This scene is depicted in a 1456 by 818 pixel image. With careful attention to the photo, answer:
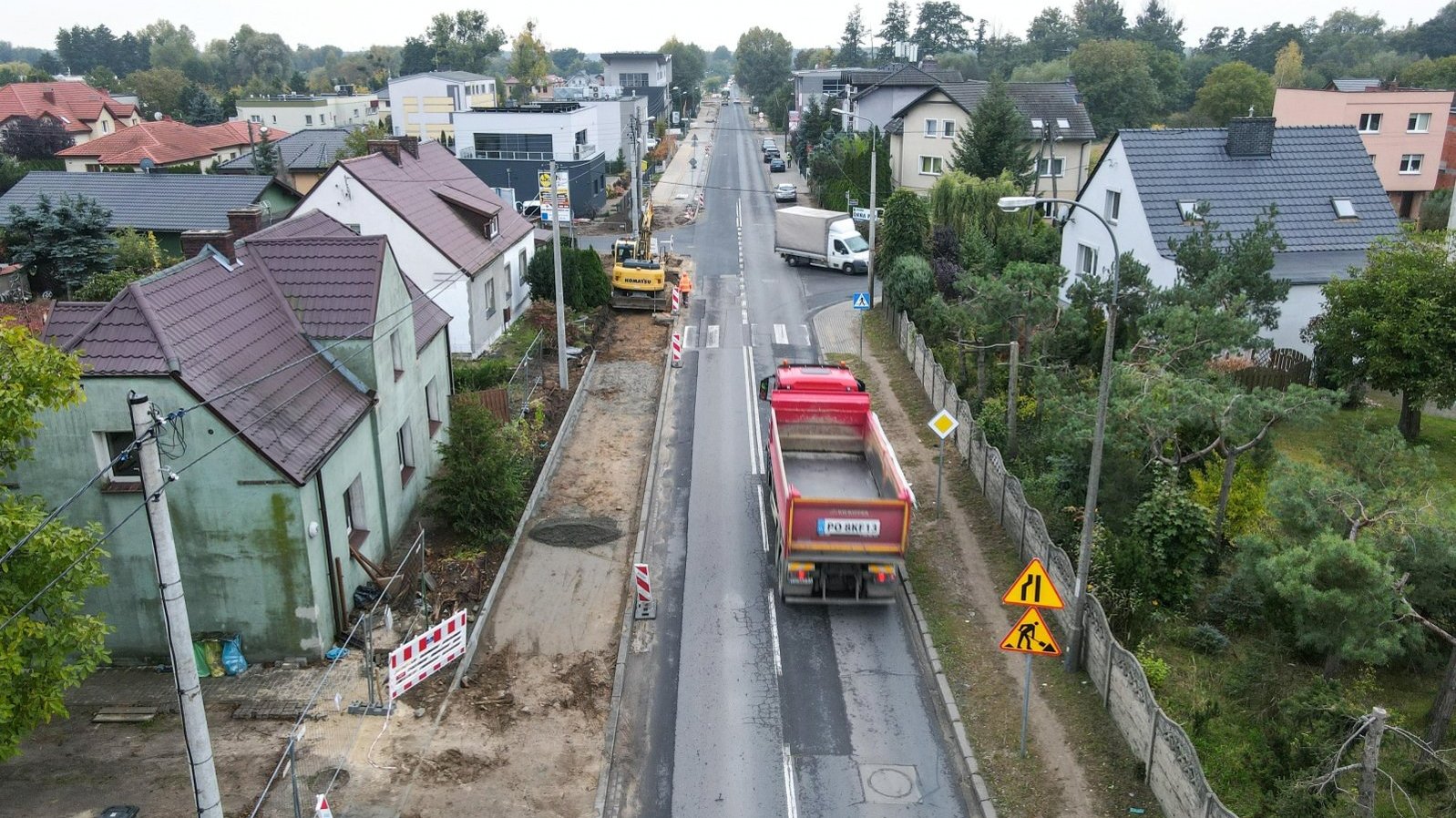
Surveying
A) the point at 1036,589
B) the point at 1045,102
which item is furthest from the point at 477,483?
the point at 1045,102

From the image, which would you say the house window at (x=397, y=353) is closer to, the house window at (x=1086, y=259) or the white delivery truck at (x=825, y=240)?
the house window at (x=1086, y=259)

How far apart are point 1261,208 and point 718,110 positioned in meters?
151

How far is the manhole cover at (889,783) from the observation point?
48.1 ft

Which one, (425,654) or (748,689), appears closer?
(425,654)

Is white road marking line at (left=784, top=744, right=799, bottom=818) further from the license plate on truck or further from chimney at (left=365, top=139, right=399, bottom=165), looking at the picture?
chimney at (left=365, top=139, right=399, bottom=165)

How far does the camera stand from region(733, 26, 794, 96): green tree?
165250 mm

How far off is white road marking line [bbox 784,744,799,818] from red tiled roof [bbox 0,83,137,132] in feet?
290

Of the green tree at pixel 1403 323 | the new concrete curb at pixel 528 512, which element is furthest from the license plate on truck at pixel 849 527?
the green tree at pixel 1403 323

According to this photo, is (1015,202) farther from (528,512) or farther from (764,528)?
(528,512)

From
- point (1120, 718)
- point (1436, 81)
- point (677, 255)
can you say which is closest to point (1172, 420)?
point (1120, 718)

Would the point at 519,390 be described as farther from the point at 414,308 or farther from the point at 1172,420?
the point at 1172,420

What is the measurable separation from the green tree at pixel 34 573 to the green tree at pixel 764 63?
157640 mm

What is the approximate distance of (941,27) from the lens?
157m

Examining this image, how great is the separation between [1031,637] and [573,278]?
27.2m
